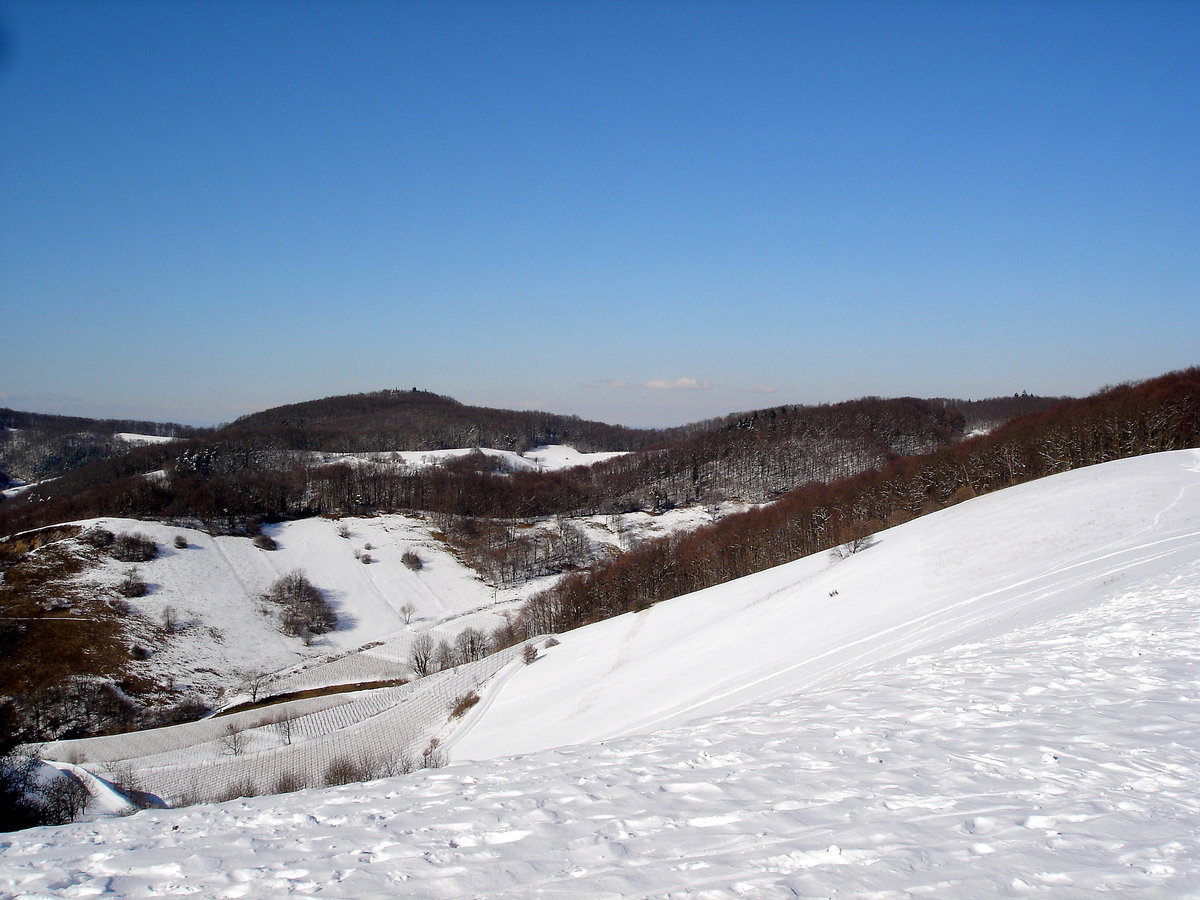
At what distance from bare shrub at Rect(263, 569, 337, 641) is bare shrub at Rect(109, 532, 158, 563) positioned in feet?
42.0

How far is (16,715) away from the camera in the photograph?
41.8 meters

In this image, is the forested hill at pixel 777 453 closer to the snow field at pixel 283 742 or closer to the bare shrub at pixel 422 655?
the bare shrub at pixel 422 655

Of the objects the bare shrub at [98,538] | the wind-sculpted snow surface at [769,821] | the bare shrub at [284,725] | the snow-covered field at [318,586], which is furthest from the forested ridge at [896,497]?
the bare shrub at [98,538]

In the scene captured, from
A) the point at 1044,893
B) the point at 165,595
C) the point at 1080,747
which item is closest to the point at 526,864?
the point at 1044,893

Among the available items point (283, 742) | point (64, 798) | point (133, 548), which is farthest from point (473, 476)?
point (64, 798)

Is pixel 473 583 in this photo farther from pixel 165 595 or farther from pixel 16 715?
pixel 16 715

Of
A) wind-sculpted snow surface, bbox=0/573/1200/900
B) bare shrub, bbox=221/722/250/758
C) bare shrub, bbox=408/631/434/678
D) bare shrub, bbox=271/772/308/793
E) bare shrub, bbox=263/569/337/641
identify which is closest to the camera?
wind-sculpted snow surface, bbox=0/573/1200/900

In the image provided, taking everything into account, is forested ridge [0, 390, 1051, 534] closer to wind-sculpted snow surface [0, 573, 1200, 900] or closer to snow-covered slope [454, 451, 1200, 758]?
snow-covered slope [454, 451, 1200, 758]

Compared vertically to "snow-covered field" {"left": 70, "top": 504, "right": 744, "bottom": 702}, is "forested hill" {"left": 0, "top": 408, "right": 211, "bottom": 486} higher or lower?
higher

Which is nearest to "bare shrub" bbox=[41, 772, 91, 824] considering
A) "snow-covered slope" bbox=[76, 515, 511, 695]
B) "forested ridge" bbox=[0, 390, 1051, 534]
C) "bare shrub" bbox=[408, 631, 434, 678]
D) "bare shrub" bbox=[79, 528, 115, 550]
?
"snow-covered slope" bbox=[76, 515, 511, 695]

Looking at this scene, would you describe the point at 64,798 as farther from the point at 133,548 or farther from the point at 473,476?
the point at 473,476

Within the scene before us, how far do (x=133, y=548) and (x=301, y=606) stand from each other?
1912 cm

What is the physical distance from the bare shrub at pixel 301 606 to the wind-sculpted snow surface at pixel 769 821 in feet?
210

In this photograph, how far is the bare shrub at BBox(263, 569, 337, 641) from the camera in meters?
66.1
